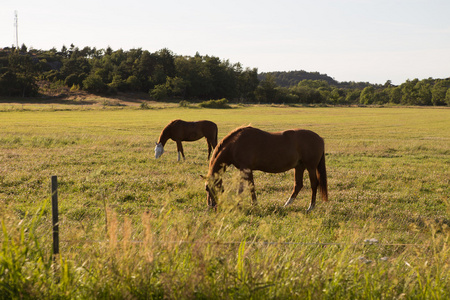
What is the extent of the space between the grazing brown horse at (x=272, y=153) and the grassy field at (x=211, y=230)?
0.77 metres

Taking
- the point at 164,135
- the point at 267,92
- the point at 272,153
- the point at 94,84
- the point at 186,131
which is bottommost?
the point at 164,135

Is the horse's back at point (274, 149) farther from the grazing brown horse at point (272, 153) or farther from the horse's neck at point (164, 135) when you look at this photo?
the horse's neck at point (164, 135)

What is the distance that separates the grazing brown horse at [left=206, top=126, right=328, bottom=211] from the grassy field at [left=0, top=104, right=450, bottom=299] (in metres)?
0.77

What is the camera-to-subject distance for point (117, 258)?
3.97 metres

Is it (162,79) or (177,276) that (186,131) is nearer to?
(177,276)

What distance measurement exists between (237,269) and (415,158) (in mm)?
17344

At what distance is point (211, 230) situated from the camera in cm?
628

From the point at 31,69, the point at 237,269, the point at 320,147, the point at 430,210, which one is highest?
the point at 31,69

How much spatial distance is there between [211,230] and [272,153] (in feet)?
10.4

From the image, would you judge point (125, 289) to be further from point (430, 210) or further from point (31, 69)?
point (31, 69)

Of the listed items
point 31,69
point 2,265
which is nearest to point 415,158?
point 2,265

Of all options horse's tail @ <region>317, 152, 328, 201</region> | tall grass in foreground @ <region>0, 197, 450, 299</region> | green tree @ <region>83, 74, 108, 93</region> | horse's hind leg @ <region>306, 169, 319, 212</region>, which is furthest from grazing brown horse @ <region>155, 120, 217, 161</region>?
green tree @ <region>83, 74, 108, 93</region>

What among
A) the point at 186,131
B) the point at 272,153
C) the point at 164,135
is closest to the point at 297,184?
the point at 272,153

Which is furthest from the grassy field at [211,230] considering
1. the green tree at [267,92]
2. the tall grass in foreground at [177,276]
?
the green tree at [267,92]
